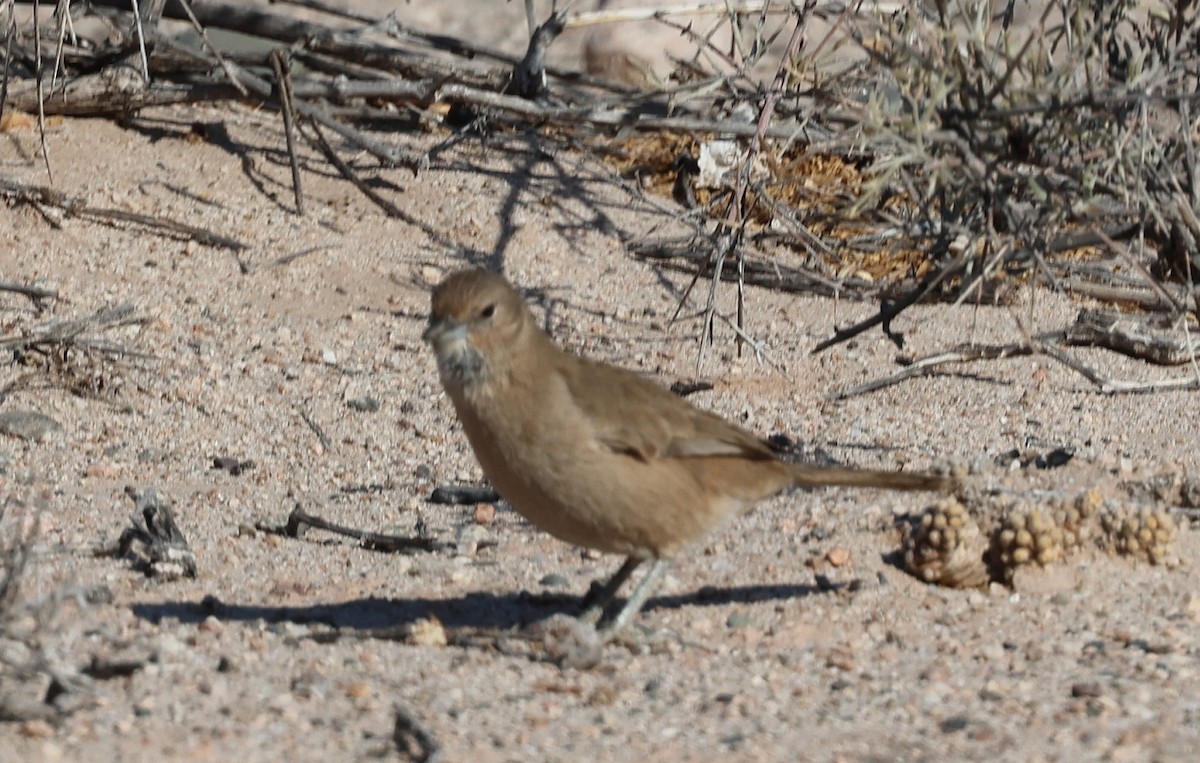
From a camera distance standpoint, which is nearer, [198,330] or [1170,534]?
[1170,534]

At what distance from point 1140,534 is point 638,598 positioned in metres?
1.45

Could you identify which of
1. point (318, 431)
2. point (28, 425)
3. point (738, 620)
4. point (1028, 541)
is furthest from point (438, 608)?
point (28, 425)

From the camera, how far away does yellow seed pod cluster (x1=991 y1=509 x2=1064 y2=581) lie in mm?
4605

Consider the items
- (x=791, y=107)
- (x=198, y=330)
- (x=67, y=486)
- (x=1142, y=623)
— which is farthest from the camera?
A: (x=791, y=107)

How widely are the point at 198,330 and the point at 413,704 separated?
10.5 feet

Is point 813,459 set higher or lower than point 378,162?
lower

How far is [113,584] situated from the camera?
4.57m

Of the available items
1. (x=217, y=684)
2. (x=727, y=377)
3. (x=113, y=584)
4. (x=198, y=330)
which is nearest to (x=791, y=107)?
(x=727, y=377)

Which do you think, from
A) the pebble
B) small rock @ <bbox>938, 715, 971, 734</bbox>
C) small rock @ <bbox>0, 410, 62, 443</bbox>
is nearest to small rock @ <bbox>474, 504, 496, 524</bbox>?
the pebble

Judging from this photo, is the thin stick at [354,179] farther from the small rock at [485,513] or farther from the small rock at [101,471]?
the small rock at [485,513]

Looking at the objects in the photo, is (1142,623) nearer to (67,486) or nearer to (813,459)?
(813,459)

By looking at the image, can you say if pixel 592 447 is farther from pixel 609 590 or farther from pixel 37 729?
pixel 37 729

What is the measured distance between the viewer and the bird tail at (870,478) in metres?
4.57

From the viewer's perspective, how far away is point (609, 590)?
4.62 meters
